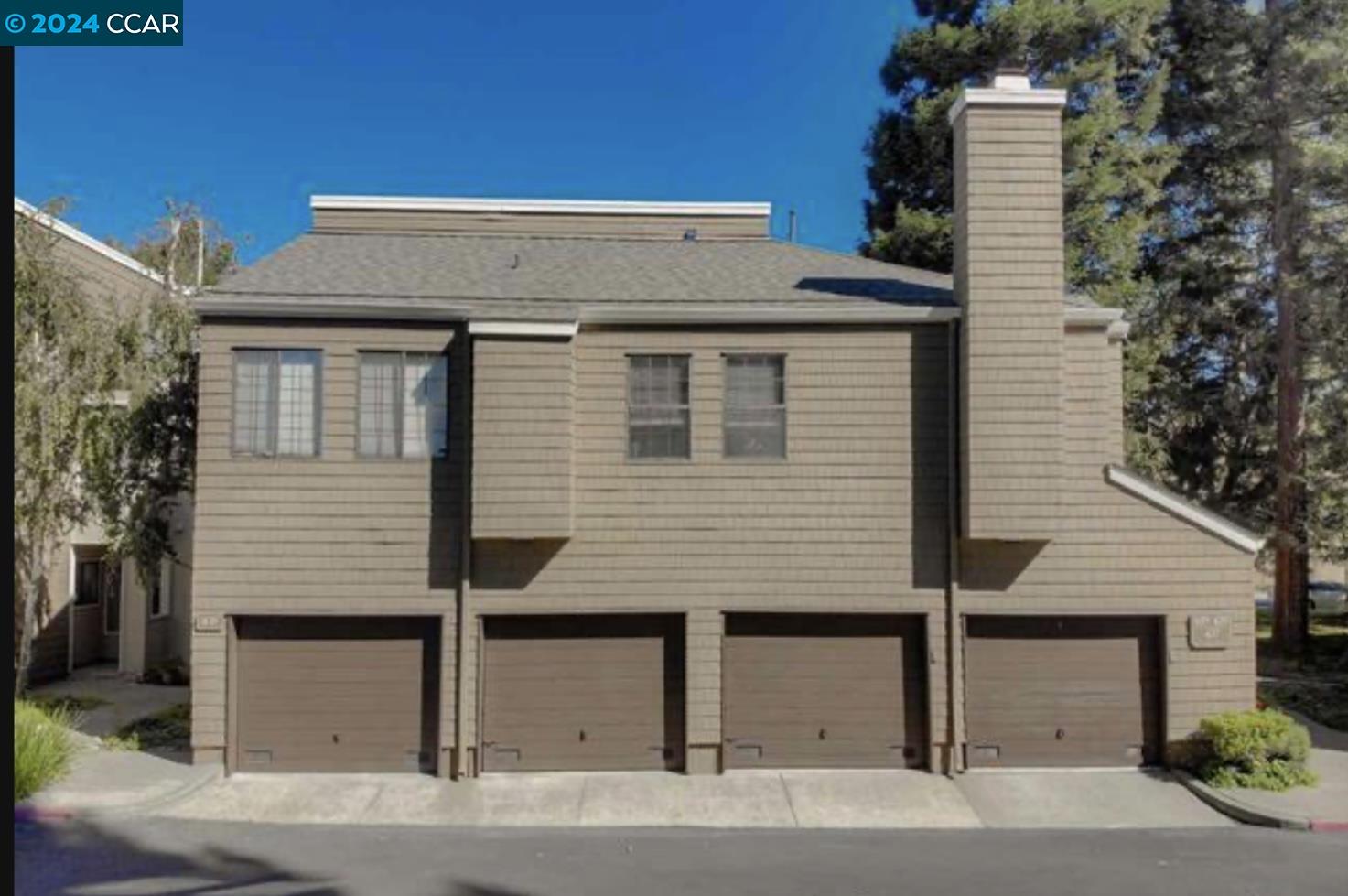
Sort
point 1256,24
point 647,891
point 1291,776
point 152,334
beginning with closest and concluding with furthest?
point 647,891 → point 1291,776 → point 152,334 → point 1256,24

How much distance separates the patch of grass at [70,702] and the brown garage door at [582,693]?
6.63m

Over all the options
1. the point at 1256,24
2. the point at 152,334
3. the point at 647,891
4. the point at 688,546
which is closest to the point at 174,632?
the point at 152,334

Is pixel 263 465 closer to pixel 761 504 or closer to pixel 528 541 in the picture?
pixel 528 541

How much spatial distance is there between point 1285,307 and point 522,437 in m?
16.8

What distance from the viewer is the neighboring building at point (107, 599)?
17531 millimetres

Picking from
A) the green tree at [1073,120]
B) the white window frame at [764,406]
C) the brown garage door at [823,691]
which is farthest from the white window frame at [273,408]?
the green tree at [1073,120]

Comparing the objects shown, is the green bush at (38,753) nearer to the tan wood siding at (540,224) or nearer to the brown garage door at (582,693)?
the brown garage door at (582,693)

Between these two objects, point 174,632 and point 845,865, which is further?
point 174,632

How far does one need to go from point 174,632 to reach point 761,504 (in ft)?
42.6

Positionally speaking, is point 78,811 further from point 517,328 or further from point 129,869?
point 517,328

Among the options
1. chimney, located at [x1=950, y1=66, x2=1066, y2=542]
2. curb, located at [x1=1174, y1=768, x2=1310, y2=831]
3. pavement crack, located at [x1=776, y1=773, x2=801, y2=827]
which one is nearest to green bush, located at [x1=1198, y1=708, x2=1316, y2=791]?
curb, located at [x1=1174, y1=768, x2=1310, y2=831]

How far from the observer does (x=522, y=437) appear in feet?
37.2

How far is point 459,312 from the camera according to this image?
11648mm

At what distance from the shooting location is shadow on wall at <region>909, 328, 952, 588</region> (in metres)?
11.8
